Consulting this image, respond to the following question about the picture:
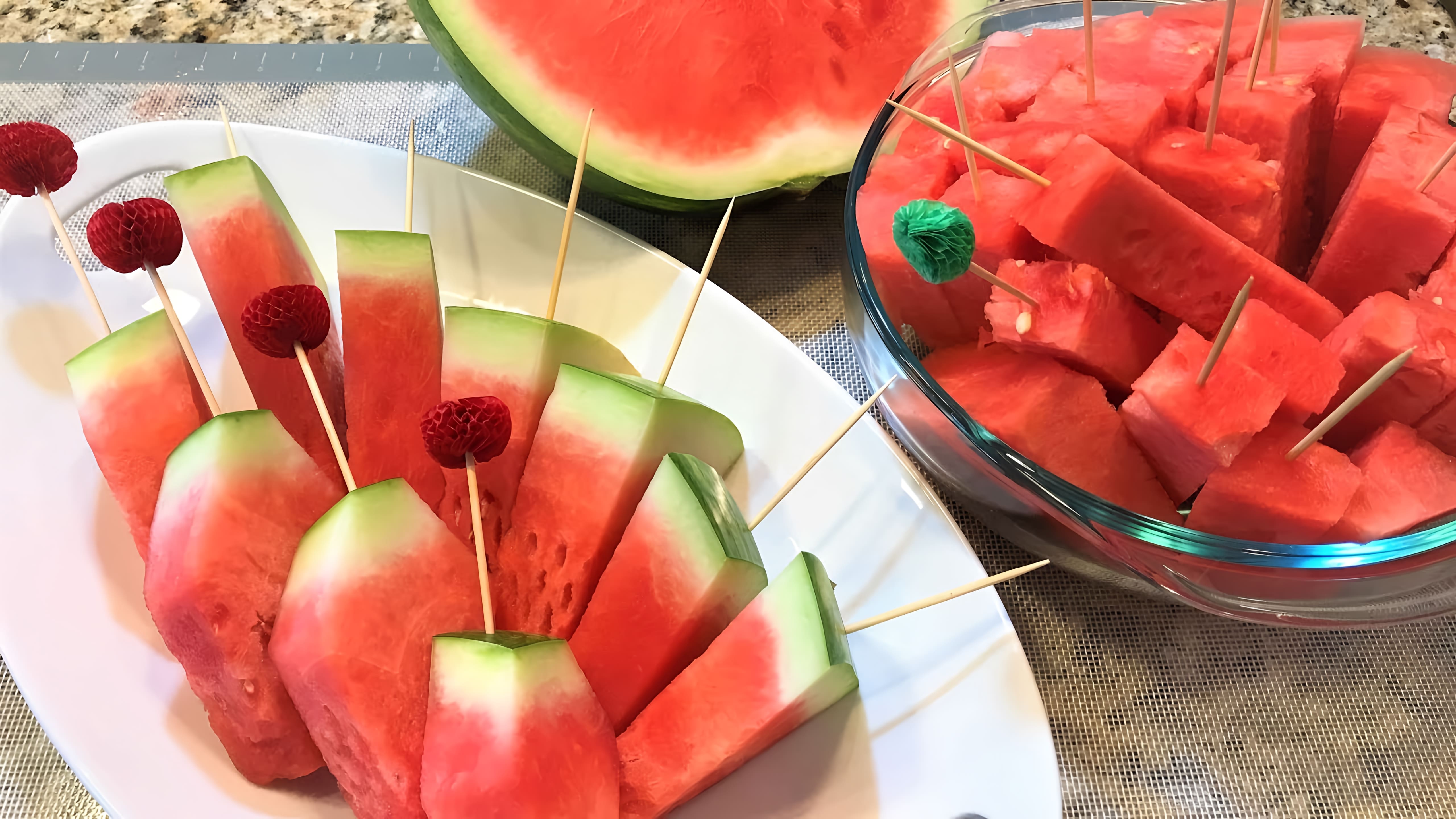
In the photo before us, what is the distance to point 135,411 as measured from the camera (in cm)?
79

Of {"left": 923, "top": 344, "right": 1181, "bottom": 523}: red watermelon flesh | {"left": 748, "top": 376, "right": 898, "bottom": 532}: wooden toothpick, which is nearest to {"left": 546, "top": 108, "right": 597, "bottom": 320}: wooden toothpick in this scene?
{"left": 748, "top": 376, "right": 898, "bottom": 532}: wooden toothpick

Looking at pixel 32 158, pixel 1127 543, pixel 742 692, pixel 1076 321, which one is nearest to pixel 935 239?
pixel 1076 321

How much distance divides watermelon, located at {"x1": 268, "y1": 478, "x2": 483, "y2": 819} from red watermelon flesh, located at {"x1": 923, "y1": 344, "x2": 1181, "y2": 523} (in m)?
0.49

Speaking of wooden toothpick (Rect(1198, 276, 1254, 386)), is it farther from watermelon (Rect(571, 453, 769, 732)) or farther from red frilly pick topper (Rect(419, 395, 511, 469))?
red frilly pick topper (Rect(419, 395, 511, 469))

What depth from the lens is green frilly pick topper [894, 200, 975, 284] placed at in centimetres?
66

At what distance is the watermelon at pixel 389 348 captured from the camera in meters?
0.85

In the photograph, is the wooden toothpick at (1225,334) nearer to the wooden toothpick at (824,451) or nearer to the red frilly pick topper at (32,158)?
the wooden toothpick at (824,451)

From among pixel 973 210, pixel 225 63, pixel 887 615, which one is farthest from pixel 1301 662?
pixel 225 63

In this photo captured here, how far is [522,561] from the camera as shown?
802 millimetres

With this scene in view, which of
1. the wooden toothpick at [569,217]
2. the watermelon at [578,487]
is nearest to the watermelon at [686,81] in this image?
the wooden toothpick at [569,217]

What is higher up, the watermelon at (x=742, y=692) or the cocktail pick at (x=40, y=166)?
the cocktail pick at (x=40, y=166)

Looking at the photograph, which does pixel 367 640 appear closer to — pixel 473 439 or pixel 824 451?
pixel 473 439

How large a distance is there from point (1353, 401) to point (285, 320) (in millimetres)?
873

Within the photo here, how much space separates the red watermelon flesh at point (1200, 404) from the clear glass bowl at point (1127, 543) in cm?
7
